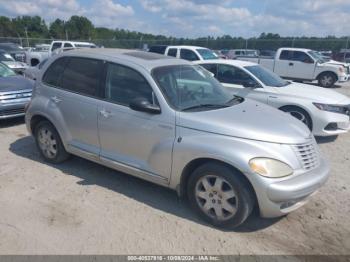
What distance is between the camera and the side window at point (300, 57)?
16.5 m

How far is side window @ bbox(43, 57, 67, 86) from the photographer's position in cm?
495

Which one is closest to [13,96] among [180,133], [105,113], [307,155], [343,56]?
[105,113]

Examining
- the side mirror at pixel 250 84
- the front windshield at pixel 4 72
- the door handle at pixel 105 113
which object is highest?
the door handle at pixel 105 113

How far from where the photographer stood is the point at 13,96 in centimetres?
736

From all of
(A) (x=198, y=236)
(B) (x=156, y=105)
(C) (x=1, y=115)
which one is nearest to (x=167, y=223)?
(A) (x=198, y=236)

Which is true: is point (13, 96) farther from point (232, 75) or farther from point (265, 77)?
point (265, 77)

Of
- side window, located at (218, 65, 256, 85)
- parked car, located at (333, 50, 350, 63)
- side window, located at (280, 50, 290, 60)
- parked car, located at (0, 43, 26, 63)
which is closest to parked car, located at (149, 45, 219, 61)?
side window, located at (280, 50, 290, 60)

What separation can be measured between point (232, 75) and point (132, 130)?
4.50 m

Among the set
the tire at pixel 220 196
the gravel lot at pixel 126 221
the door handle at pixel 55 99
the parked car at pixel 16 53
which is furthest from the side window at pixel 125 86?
the parked car at pixel 16 53

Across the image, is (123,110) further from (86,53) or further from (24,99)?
(24,99)

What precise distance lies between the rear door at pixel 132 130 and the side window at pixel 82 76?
0.20 m

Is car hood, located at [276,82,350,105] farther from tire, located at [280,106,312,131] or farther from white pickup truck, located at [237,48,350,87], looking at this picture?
white pickup truck, located at [237,48,350,87]

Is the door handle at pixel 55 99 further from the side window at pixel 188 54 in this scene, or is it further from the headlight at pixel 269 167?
the side window at pixel 188 54

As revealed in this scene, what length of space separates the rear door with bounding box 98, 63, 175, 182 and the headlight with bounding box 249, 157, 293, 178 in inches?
38.5
